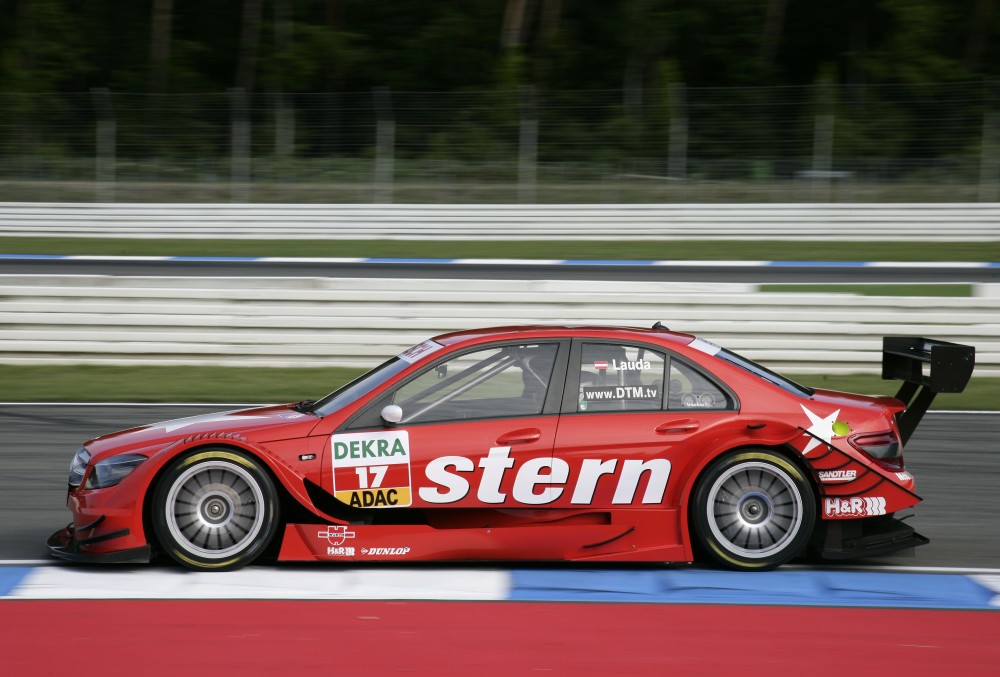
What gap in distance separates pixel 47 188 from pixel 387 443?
68.3ft

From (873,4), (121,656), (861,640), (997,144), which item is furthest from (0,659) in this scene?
(873,4)

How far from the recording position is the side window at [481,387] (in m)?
5.29

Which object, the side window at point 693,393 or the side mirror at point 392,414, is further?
the side window at point 693,393

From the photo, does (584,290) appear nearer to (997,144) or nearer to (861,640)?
(861,640)

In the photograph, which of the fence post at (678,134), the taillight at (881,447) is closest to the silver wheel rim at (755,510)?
the taillight at (881,447)

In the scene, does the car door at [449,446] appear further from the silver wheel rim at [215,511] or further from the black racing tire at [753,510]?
the black racing tire at [753,510]

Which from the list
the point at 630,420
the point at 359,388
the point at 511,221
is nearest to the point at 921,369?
the point at 630,420

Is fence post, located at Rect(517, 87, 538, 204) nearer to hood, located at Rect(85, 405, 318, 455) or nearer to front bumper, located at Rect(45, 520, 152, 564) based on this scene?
hood, located at Rect(85, 405, 318, 455)

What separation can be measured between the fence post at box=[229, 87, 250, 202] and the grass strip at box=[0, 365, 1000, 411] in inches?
498

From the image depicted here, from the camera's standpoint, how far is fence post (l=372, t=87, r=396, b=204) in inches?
909

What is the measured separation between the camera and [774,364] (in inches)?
432

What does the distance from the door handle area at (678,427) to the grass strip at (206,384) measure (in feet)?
18.1

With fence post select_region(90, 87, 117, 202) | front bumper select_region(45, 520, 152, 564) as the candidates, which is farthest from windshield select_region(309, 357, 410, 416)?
fence post select_region(90, 87, 117, 202)

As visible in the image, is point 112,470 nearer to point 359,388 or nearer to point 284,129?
point 359,388
